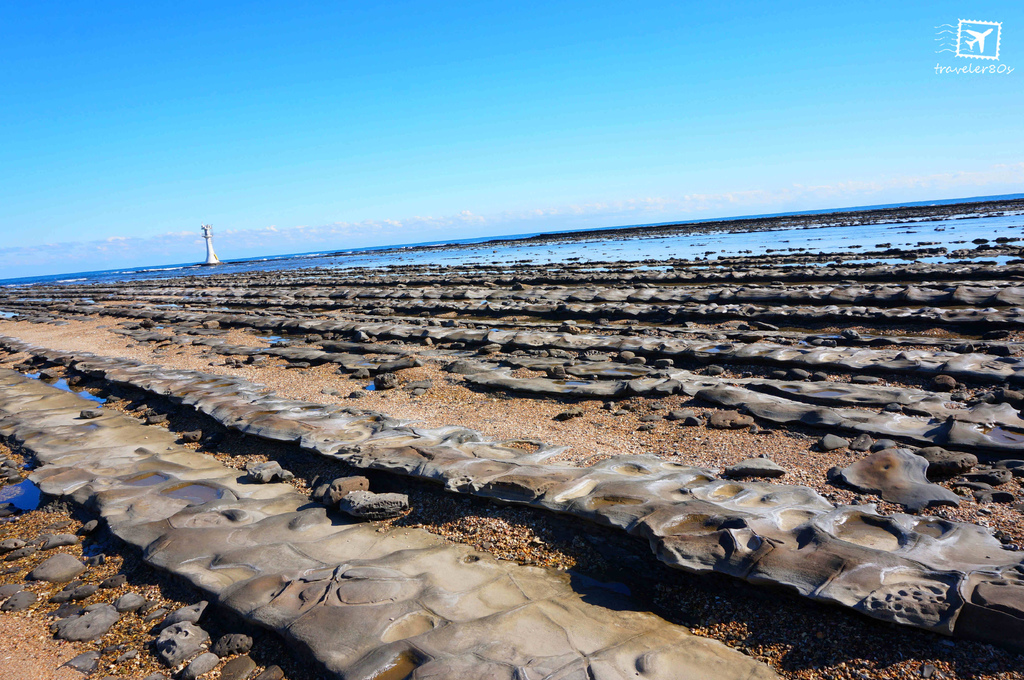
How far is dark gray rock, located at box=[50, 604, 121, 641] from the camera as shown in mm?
3955

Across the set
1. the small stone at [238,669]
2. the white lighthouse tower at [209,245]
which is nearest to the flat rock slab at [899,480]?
the small stone at [238,669]

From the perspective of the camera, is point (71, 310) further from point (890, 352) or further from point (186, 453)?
point (890, 352)

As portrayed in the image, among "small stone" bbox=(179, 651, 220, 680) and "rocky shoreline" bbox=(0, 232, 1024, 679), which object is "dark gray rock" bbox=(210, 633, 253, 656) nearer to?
"small stone" bbox=(179, 651, 220, 680)

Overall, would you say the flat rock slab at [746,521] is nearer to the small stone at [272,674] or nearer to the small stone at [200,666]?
the small stone at [272,674]

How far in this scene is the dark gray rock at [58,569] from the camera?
4746 mm

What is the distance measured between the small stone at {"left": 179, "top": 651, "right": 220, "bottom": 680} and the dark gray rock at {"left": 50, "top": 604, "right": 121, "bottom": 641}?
940 mm

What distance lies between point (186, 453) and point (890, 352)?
32.8 ft

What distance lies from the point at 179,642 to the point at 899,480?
5531 mm

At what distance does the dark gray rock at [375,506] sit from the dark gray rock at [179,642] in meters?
1.48

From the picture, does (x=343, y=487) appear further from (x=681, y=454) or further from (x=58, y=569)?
(x=681, y=454)

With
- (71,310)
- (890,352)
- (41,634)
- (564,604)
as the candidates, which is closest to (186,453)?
(41,634)

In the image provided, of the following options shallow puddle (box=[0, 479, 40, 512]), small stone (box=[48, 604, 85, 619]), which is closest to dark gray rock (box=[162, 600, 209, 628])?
small stone (box=[48, 604, 85, 619])

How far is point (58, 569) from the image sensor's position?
4832 millimetres

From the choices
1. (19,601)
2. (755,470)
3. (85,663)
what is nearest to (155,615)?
(85,663)
